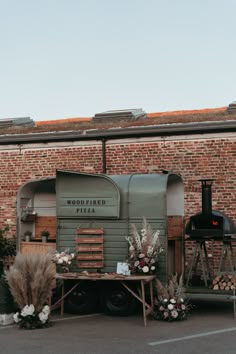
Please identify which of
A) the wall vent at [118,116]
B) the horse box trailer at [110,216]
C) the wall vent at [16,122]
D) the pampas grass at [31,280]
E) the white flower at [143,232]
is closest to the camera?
the pampas grass at [31,280]

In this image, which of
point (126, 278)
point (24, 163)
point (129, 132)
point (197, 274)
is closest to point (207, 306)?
point (197, 274)

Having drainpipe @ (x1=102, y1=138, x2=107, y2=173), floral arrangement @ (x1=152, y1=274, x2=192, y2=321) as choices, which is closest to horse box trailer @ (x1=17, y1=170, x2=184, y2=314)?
floral arrangement @ (x1=152, y1=274, x2=192, y2=321)

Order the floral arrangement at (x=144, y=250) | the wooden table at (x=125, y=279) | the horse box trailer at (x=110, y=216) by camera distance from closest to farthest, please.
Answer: the wooden table at (x=125, y=279) < the floral arrangement at (x=144, y=250) < the horse box trailer at (x=110, y=216)

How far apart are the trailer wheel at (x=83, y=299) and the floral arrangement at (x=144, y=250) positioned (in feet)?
3.68

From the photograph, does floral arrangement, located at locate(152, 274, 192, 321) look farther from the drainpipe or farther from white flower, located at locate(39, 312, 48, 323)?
the drainpipe

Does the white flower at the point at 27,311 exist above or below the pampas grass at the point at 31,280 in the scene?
below

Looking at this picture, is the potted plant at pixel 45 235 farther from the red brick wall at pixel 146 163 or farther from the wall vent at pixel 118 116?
the wall vent at pixel 118 116

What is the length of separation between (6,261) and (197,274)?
189 inches

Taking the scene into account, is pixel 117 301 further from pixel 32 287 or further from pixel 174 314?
pixel 32 287

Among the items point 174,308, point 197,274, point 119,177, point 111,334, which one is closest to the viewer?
point 111,334

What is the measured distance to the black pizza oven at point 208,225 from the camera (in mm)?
10297

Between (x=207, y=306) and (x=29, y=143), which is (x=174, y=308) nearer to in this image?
(x=207, y=306)

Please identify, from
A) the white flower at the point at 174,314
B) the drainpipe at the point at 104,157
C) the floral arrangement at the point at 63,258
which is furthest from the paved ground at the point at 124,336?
the drainpipe at the point at 104,157

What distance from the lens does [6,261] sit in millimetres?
12891
